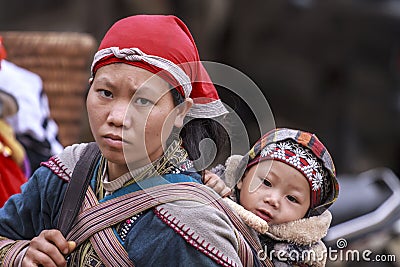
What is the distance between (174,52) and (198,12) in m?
5.31

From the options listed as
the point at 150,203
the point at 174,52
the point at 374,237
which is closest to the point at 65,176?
the point at 150,203

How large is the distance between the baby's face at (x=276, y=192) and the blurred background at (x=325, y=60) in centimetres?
518

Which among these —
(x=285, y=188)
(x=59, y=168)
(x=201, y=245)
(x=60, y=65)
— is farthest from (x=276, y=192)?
(x=60, y=65)

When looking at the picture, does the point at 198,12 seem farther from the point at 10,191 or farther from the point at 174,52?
the point at 174,52

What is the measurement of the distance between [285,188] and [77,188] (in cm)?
53

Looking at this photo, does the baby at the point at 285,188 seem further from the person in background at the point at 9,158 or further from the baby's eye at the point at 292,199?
the person in background at the point at 9,158

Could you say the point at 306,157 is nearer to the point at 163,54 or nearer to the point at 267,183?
the point at 267,183

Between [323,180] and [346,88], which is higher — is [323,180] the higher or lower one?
the higher one

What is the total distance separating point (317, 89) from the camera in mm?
8242

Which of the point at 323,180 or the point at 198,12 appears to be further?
the point at 198,12

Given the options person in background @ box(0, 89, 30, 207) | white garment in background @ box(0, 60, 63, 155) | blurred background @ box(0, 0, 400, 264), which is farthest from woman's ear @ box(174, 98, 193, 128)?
blurred background @ box(0, 0, 400, 264)

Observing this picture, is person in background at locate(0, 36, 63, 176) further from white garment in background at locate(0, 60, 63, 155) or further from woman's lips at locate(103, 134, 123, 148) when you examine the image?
woman's lips at locate(103, 134, 123, 148)

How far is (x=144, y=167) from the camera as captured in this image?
1.85m

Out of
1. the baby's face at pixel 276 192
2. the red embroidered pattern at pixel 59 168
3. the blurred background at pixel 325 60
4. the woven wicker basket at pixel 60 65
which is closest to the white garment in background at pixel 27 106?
the woven wicker basket at pixel 60 65
